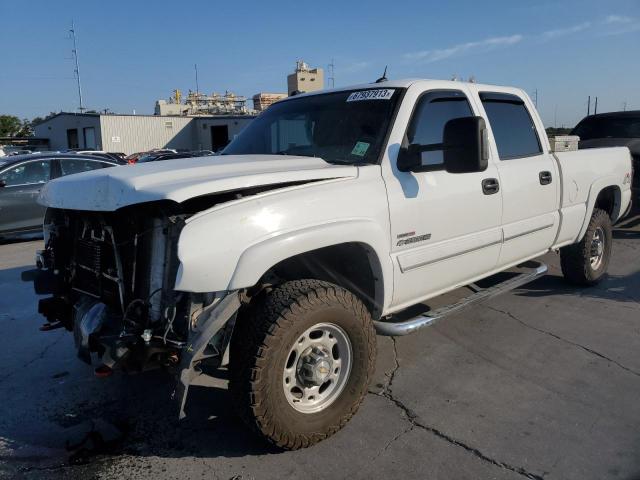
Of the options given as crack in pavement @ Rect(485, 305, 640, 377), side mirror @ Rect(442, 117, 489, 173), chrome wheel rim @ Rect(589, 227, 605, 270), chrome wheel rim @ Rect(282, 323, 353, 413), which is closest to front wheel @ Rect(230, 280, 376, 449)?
chrome wheel rim @ Rect(282, 323, 353, 413)

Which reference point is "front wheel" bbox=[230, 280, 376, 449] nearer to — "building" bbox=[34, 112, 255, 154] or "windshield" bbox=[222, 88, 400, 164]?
"windshield" bbox=[222, 88, 400, 164]

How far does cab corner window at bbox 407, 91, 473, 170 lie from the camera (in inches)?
141

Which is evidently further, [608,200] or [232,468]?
[608,200]

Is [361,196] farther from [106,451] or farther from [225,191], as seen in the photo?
[106,451]

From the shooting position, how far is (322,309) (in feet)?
9.32

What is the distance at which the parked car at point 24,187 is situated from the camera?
9.26 meters

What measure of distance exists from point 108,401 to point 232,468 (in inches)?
49.3

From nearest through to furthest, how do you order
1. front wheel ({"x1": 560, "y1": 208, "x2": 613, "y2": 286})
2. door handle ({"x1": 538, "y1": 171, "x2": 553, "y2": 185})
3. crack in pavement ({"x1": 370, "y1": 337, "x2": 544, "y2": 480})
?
crack in pavement ({"x1": 370, "y1": 337, "x2": 544, "y2": 480}) → door handle ({"x1": 538, "y1": 171, "x2": 553, "y2": 185}) → front wheel ({"x1": 560, "y1": 208, "x2": 613, "y2": 286})

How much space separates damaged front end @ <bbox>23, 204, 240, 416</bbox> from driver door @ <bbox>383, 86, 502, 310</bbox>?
130 centimetres

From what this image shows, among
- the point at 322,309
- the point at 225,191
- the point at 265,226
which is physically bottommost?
the point at 322,309

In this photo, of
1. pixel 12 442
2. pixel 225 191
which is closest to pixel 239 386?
pixel 225 191

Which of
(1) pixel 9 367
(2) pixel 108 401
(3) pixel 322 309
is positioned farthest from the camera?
(1) pixel 9 367

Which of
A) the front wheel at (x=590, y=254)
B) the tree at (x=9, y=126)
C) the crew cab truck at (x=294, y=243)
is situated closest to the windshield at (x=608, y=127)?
the front wheel at (x=590, y=254)

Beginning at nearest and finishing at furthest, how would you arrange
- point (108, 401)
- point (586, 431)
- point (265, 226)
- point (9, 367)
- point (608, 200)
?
point (265, 226) < point (586, 431) < point (108, 401) < point (9, 367) < point (608, 200)
